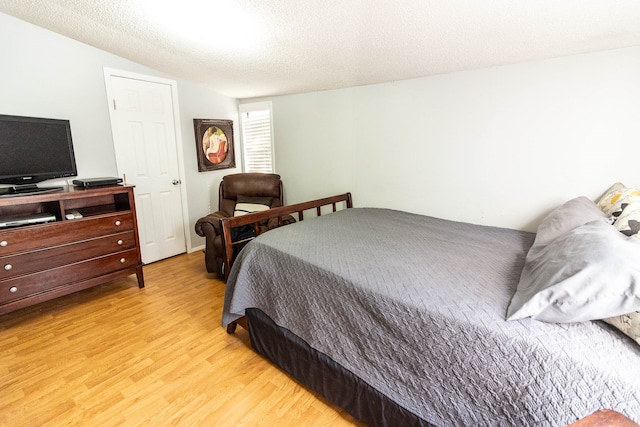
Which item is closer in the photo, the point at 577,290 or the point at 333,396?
the point at 577,290

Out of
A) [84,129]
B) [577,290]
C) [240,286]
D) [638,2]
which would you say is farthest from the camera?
[84,129]

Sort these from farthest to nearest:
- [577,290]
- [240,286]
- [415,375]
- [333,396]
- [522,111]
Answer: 1. [522,111]
2. [240,286]
3. [333,396]
4. [415,375]
5. [577,290]

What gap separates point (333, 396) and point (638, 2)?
2372mm

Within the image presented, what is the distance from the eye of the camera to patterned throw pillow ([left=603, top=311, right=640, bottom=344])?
2.85 ft

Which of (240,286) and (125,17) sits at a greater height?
(125,17)

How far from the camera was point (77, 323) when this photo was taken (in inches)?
89.0

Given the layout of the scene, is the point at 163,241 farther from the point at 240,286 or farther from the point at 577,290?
the point at 577,290

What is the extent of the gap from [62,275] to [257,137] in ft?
8.27

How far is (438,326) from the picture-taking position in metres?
1.12

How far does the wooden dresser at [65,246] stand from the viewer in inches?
82.2

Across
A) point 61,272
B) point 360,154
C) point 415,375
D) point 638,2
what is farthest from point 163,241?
point 638,2

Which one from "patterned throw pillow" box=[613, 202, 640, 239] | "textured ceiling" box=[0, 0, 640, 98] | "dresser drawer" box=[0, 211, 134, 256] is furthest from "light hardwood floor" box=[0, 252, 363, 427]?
"textured ceiling" box=[0, 0, 640, 98]

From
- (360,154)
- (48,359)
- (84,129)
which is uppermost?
(84,129)

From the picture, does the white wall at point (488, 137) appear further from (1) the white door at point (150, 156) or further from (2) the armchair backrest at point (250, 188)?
(1) the white door at point (150, 156)
